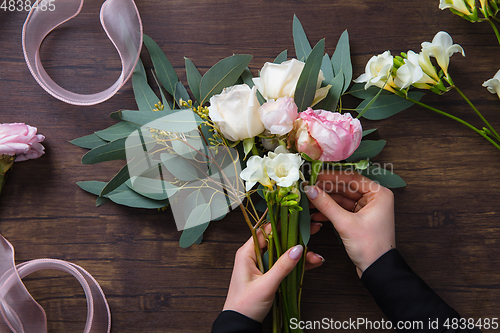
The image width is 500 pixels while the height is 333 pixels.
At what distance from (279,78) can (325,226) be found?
0.43 metres

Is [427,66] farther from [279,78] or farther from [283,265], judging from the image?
[283,265]

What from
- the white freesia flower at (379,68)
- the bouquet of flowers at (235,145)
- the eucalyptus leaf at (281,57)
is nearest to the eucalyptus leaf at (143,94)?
the bouquet of flowers at (235,145)

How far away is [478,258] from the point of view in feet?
2.71

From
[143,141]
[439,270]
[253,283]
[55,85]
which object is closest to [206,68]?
[143,141]

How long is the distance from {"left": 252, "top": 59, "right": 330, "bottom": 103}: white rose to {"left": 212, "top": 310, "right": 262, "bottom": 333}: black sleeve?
49 centimetres

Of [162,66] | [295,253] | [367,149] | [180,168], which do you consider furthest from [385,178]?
[162,66]

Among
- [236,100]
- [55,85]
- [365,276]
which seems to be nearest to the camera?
[236,100]

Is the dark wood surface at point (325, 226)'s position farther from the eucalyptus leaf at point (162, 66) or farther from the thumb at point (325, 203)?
the thumb at point (325, 203)

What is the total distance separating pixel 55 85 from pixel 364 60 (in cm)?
85

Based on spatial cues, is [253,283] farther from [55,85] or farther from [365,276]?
[55,85]

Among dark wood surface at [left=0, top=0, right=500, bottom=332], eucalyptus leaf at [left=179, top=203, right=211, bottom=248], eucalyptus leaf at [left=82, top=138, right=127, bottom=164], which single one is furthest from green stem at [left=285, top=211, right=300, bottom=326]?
eucalyptus leaf at [left=82, top=138, right=127, bottom=164]

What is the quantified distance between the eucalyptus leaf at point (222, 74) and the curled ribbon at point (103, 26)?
0.68ft

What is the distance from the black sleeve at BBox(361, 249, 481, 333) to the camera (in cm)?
65

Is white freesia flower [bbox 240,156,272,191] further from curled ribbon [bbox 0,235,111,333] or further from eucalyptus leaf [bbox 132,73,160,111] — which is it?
curled ribbon [bbox 0,235,111,333]
